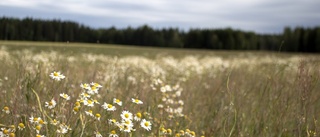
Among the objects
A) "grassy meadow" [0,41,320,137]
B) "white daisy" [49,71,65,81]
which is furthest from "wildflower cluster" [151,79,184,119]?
"white daisy" [49,71,65,81]

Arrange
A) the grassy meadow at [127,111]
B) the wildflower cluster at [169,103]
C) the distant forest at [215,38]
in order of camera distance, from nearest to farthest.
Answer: the grassy meadow at [127,111]
the wildflower cluster at [169,103]
the distant forest at [215,38]

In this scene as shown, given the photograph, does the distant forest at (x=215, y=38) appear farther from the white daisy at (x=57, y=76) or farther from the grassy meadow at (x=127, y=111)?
the white daisy at (x=57, y=76)

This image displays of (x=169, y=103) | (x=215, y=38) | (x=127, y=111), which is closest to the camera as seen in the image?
(x=127, y=111)

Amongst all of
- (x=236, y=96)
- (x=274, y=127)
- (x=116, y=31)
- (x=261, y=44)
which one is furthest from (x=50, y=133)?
(x=261, y=44)

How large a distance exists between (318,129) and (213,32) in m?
84.3

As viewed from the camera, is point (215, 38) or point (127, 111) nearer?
point (127, 111)

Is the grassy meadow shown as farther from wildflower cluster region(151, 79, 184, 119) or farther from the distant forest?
the distant forest

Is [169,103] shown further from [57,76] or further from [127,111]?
[57,76]

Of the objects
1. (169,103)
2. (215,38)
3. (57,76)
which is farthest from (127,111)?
(215,38)

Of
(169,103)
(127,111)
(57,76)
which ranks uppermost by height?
(57,76)

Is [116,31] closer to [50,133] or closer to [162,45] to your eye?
[162,45]

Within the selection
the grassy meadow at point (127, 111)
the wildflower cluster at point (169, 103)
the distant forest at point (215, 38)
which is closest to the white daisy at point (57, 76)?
the grassy meadow at point (127, 111)

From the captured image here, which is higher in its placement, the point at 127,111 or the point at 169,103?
the point at 127,111

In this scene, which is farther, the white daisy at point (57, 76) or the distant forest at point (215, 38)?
the distant forest at point (215, 38)
